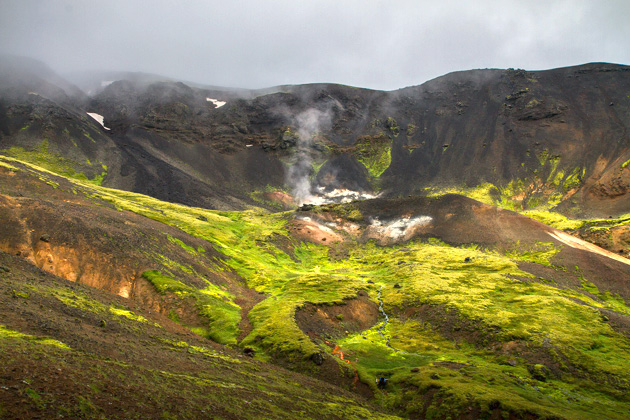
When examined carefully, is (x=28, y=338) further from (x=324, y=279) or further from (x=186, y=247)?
(x=324, y=279)

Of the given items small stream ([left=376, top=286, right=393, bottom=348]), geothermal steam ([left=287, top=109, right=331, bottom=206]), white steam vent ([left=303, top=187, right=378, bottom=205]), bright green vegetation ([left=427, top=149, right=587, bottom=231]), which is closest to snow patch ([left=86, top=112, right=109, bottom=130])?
geothermal steam ([left=287, top=109, right=331, bottom=206])

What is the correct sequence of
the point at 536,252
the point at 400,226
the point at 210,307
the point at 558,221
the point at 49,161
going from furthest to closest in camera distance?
the point at 49,161 < the point at 558,221 < the point at 400,226 < the point at 536,252 < the point at 210,307

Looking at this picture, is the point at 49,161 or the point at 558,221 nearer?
the point at 558,221

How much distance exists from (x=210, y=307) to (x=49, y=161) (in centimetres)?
11312

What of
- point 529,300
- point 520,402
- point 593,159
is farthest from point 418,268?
point 593,159

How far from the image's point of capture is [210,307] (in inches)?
1532

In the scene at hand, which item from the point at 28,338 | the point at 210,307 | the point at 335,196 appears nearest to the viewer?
the point at 28,338

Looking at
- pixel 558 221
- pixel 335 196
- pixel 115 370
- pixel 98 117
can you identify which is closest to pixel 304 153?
pixel 335 196

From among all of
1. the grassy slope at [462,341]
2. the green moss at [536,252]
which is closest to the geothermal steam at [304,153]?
the grassy slope at [462,341]

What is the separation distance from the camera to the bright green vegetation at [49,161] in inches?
4575

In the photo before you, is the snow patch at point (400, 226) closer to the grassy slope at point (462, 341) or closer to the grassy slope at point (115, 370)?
the grassy slope at point (462, 341)

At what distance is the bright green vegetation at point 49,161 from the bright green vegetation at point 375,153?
346ft

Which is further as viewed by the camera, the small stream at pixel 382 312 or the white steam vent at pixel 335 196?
the white steam vent at pixel 335 196

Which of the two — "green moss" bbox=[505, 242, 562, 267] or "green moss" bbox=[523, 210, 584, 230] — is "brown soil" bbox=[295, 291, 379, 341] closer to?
"green moss" bbox=[505, 242, 562, 267]
